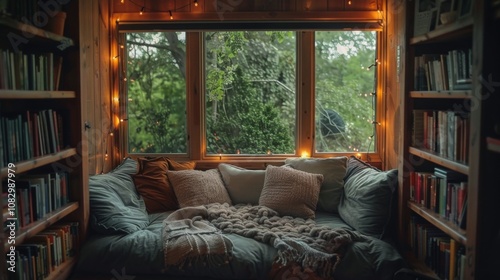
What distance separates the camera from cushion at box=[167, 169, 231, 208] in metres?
3.65

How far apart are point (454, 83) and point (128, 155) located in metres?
2.75

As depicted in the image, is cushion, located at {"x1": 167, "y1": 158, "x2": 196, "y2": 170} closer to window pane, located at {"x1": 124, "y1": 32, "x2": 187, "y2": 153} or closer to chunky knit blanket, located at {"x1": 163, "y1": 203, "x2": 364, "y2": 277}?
window pane, located at {"x1": 124, "y1": 32, "x2": 187, "y2": 153}

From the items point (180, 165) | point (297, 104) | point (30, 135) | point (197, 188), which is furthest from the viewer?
point (297, 104)

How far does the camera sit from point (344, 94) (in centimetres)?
420

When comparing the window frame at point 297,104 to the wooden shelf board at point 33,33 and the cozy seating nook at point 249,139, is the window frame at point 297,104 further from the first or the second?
the wooden shelf board at point 33,33

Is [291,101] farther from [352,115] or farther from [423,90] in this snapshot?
[423,90]

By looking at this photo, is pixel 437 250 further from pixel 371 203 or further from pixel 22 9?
pixel 22 9

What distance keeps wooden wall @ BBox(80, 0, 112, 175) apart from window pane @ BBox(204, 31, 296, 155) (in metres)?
0.83

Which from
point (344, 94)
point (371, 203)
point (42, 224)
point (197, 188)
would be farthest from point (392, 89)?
point (42, 224)

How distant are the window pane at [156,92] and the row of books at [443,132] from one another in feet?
6.59

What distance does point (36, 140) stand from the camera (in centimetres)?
→ 265

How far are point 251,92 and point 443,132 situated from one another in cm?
187

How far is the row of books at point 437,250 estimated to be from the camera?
2.51 m

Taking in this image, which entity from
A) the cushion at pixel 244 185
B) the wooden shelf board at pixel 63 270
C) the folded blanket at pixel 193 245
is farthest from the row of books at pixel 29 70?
the cushion at pixel 244 185
